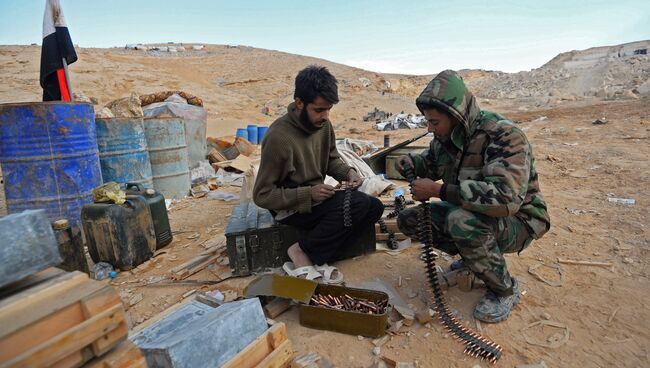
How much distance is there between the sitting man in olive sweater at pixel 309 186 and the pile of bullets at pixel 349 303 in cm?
41

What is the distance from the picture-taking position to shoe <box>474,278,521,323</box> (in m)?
3.01

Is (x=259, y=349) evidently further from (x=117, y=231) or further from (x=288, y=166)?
(x=117, y=231)

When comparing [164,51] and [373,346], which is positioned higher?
[164,51]

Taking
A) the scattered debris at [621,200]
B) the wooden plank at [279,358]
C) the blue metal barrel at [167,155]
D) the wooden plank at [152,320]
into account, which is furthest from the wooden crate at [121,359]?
the scattered debris at [621,200]

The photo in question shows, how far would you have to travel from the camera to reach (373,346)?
2.83 m

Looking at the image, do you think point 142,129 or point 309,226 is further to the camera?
point 142,129

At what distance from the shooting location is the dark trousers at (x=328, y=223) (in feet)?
12.3

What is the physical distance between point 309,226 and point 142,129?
413cm

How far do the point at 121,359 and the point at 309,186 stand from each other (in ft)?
7.55

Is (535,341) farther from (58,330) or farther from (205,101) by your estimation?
(205,101)

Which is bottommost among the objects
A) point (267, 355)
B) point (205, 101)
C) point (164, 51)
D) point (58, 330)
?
point (267, 355)

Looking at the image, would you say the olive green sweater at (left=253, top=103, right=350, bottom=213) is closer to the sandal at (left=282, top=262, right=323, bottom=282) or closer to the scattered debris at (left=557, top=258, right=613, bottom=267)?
the sandal at (left=282, top=262, right=323, bottom=282)

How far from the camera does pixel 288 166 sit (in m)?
3.63

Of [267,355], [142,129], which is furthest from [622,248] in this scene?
[142,129]
